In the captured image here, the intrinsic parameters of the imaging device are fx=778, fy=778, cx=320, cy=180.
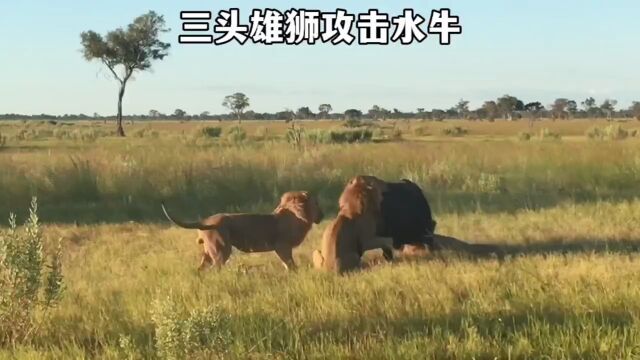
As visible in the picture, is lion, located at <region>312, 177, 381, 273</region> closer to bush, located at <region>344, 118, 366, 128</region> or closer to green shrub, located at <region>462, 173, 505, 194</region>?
green shrub, located at <region>462, 173, 505, 194</region>

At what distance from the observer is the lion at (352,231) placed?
7.12 m

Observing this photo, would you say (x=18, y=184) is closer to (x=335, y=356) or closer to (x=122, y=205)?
(x=122, y=205)

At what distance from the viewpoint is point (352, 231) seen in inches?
288

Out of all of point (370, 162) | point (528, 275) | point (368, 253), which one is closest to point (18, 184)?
point (370, 162)

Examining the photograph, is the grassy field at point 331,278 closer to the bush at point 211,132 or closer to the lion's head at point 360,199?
the lion's head at point 360,199

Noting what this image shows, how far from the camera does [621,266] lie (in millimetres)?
6680

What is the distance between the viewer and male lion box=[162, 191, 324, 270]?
7.50 metres

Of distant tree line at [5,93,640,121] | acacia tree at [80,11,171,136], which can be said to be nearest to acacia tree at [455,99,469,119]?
distant tree line at [5,93,640,121]

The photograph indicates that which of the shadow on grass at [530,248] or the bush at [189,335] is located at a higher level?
the bush at [189,335]

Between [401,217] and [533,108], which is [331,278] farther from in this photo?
[533,108]

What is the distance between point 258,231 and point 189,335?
11.3 ft

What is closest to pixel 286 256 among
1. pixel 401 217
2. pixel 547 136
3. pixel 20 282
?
pixel 401 217

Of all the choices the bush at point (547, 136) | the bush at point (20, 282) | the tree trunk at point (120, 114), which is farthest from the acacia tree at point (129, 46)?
the bush at point (20, 282)

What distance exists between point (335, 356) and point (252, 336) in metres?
0.63
